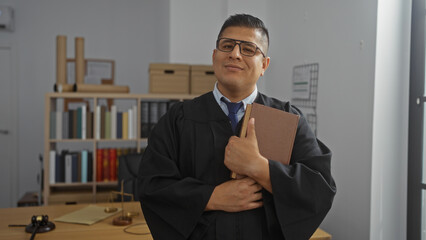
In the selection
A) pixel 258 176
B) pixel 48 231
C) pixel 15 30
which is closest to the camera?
pixel 258 176

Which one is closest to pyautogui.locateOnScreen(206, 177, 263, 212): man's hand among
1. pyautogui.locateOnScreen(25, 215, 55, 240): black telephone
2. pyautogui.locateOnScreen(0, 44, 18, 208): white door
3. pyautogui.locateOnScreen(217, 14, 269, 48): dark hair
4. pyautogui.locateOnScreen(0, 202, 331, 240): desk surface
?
pyautogui.locateOnScreen(217, 14, 269, 48): dark hair

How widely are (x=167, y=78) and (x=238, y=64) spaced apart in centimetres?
253

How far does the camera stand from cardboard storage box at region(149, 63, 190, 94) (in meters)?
3.71

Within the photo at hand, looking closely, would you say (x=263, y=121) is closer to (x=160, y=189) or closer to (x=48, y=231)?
(x=160, y=189)

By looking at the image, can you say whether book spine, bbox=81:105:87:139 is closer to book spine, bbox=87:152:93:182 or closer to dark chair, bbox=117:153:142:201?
book spine, bbox=87:152:93:182

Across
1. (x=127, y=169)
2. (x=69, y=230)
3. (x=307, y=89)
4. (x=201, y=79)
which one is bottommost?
(x=69, y=230)

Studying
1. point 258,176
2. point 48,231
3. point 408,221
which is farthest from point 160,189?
Result: point 408,221

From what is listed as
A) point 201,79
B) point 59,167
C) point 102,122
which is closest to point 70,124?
point 102,122

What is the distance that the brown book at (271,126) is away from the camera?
1.22 m

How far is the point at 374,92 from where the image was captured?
2369 mm

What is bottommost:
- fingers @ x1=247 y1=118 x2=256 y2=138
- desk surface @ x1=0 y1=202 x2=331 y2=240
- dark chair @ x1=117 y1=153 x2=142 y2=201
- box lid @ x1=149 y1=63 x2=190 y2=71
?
desk surface @ x1=0 y1=202 x2=331 y2=240

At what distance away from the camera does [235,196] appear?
1.18m

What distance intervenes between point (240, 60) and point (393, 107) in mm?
1517

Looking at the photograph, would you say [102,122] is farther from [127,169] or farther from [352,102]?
[352,102]
